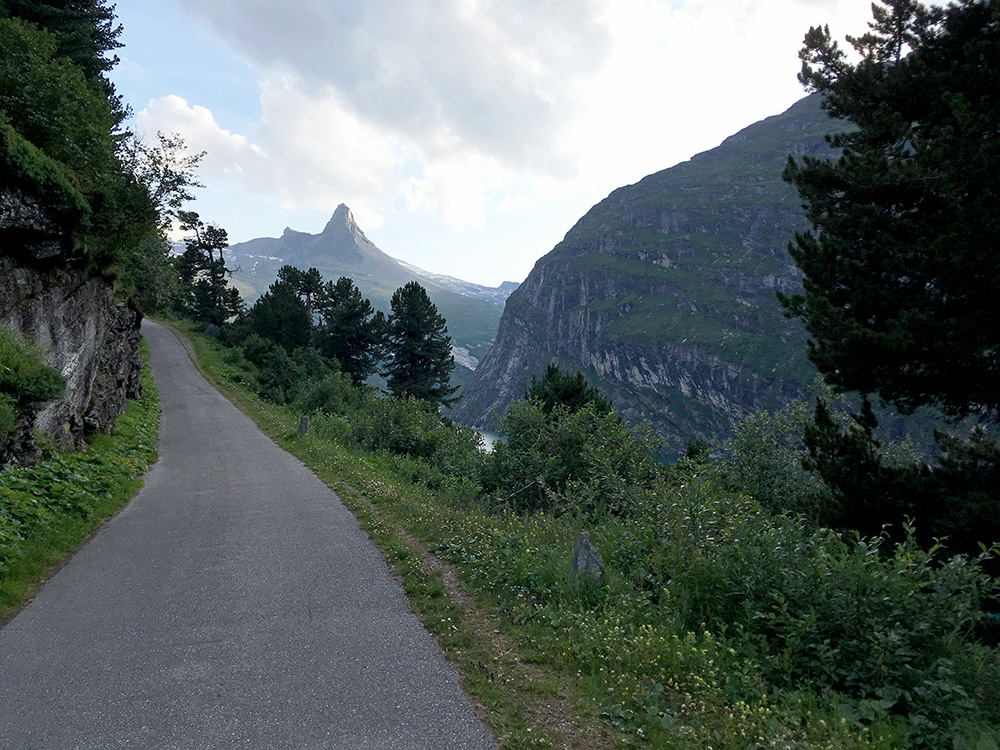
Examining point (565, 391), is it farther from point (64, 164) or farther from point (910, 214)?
point (64, 164)

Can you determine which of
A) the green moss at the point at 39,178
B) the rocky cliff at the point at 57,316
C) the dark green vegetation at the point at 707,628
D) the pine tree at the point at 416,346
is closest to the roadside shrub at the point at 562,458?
the dark green vegetation at the point at 707,628

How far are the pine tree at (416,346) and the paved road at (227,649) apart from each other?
38.9 meters

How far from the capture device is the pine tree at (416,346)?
48.6 meters

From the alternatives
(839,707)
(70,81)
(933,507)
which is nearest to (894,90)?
(933,507)

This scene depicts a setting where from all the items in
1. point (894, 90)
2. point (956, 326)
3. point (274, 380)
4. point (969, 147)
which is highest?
point (894, 90)

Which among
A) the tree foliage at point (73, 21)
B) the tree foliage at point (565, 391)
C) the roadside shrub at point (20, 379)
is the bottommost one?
the tree foliage at point (565, 391)

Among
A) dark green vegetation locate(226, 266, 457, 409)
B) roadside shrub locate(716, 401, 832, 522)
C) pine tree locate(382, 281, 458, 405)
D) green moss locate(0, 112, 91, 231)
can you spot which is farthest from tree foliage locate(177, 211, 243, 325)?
roadside shrub locate(716, 401, 832, 522)

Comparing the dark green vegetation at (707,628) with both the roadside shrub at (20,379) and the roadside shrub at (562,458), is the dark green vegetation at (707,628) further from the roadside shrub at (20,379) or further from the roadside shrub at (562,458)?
the roadside shrub at (20,379)

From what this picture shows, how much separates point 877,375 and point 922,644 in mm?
7172

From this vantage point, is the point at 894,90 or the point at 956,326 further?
the point at 894,90

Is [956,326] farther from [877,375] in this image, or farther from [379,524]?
[379,524]

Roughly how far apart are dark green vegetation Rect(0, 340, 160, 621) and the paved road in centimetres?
35

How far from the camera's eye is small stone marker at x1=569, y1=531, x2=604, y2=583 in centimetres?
640

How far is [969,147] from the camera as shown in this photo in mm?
8391
